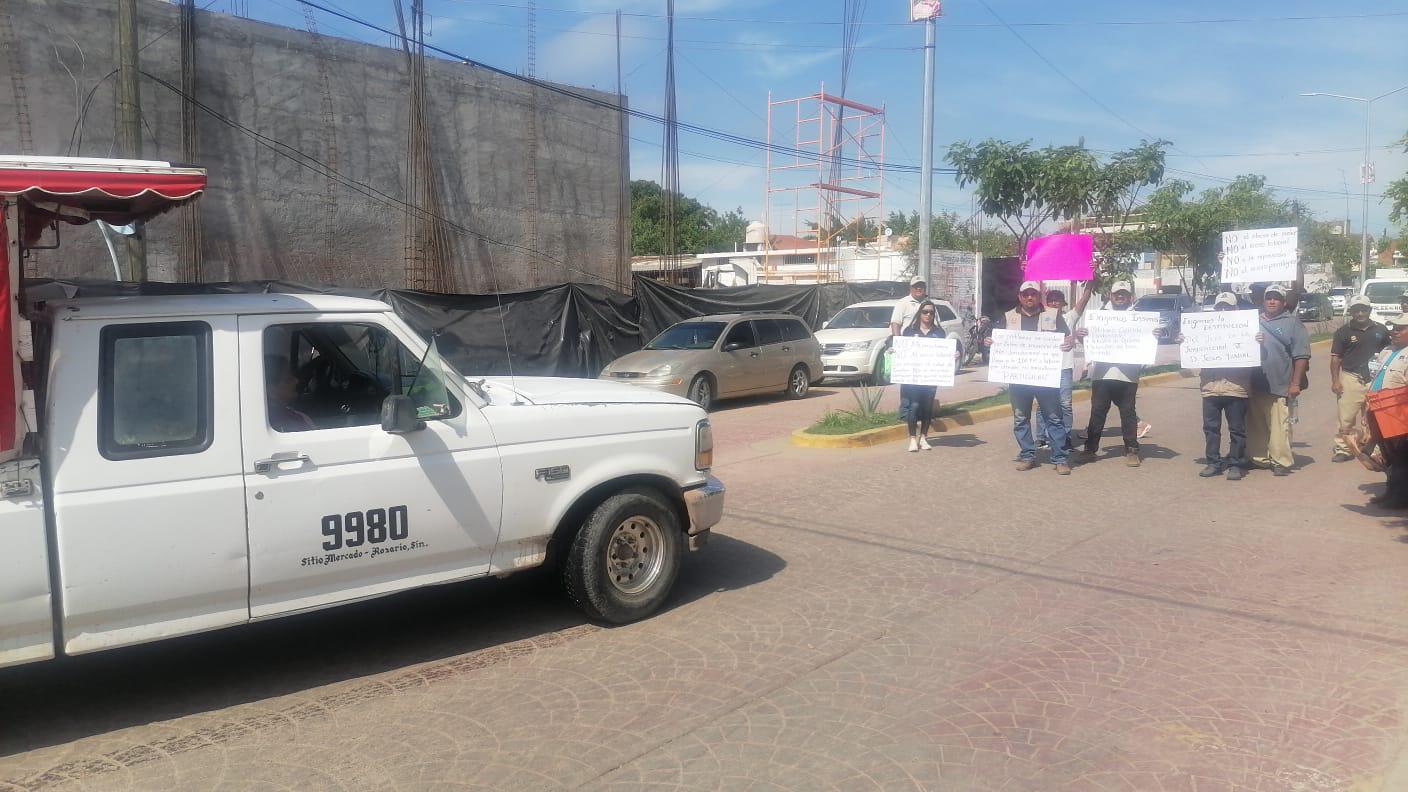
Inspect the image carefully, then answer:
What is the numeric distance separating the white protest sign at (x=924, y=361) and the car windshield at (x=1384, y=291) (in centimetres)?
3207

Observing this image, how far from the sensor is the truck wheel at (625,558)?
18.5 feet

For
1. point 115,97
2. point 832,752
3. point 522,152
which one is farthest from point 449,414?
point 522,152

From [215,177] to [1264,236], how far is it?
1502 cm

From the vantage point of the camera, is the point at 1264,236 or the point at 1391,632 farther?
the point at 1264,236

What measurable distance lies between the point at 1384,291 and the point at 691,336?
3138 cm

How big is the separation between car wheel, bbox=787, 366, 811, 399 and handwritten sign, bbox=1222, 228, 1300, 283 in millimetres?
8214

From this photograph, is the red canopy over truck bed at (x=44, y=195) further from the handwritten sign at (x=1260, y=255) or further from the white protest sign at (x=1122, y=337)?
the handwritten sign at (x=1260, y=255)

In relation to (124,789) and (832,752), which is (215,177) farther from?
(832,752)

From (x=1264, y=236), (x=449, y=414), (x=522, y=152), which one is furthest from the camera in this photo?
(x=522, y=152)

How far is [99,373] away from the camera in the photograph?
4383 mm

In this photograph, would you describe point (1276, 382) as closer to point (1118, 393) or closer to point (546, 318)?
point (1118, 393)

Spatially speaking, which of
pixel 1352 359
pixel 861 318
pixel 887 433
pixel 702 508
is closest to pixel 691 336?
pixel 887 433

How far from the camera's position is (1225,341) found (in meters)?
9.39

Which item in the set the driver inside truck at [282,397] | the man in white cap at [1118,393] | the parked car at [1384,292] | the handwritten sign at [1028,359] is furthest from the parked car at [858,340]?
the parked car at [1384,292]
